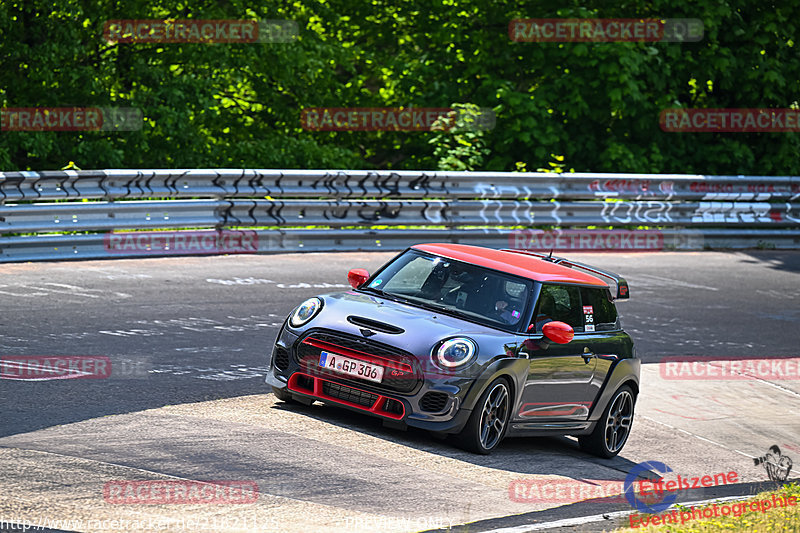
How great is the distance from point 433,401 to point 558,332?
111 cm

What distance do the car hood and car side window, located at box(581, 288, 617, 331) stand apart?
1035 millimetres

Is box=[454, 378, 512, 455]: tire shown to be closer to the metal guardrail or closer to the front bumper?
the front bumper

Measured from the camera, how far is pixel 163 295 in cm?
1343

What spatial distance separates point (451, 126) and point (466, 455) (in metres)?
14.9

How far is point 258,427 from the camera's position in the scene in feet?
27.3

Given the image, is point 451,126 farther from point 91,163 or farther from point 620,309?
point 620,309

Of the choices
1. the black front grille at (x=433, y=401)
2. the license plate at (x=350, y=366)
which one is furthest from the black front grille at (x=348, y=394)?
the black front grille at (x=433, y=401)

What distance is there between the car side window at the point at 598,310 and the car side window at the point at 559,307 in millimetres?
86

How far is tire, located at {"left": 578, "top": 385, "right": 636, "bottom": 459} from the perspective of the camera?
373 inches

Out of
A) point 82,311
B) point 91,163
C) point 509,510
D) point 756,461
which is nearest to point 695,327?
point 756,461

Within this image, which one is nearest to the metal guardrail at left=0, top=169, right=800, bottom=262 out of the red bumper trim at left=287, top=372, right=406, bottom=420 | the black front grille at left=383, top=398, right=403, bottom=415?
the red bumper trim at left=287, top=372, right=406, bottom=420

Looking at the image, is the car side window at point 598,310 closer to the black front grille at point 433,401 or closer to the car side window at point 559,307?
the car side window at point 559,307

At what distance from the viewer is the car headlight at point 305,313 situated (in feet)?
29.1

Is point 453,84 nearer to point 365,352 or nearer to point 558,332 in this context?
point 558,332
